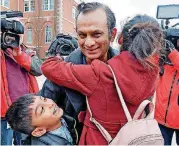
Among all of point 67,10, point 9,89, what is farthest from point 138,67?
point 67,10

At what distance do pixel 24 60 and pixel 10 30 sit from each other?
0.37m

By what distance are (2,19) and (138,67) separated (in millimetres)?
1316

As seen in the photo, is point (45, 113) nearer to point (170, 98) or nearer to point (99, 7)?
point (99, 7)

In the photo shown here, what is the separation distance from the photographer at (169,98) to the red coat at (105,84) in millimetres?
1623

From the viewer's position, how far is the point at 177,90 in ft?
8.70

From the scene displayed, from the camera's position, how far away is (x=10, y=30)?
2152 millimetres

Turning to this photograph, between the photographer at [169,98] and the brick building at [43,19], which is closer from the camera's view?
the photographer at [169,98]

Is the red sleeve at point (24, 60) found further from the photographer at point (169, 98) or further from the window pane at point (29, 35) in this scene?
the window pane at point (29, 35)

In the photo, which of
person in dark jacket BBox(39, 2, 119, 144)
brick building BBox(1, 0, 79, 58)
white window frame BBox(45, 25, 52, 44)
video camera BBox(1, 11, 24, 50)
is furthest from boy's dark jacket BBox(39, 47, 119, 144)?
white window frame BBox(45, 25, 52, 44)

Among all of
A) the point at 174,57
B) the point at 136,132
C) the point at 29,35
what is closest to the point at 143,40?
the point at 136,132

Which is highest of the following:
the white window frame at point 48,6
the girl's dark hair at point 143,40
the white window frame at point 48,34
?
the girl's dark hair at point 143,40

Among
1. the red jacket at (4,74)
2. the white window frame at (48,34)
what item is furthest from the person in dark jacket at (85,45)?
the white window frame at (48,34)

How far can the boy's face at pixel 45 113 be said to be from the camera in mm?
1259

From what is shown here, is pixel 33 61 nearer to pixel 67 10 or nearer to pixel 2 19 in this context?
pixel 2 19
